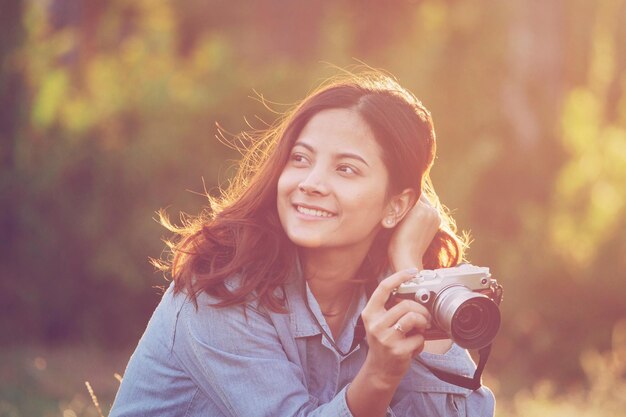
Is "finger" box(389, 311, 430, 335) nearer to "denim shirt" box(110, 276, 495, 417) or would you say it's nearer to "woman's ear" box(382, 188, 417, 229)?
"denim shirt" box(110, 276, 495, 417)

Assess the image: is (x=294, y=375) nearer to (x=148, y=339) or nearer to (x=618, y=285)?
(x=148, y=339)

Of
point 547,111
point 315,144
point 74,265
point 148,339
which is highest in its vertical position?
point 547,111

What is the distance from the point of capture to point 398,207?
346 cm

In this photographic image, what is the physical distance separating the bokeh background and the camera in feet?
15.0

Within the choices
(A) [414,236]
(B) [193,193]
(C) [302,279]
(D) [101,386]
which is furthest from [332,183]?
(D) [101,386]

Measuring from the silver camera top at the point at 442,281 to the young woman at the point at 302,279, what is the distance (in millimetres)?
345

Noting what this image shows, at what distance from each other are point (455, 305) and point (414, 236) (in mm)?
833

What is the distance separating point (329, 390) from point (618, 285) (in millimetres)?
5509

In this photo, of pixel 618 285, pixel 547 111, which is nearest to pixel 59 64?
pixel 547 111

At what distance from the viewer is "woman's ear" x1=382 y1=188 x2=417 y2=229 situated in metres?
3.43

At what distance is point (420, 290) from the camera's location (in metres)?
2.81

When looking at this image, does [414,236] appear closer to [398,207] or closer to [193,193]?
[398,207]

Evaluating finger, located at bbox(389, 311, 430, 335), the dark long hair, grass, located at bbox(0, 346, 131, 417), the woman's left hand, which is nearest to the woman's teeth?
the dark long hair

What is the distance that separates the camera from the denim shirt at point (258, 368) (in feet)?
9.80
